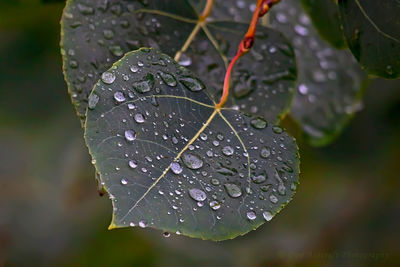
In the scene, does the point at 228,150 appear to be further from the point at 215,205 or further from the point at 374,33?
the point at 374,33

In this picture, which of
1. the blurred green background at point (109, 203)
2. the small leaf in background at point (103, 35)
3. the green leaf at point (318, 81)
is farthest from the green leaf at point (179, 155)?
the blurred green background at point (109, 203)

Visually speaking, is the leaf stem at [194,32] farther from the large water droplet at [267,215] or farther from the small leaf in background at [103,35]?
the large water droplet at [267,215]

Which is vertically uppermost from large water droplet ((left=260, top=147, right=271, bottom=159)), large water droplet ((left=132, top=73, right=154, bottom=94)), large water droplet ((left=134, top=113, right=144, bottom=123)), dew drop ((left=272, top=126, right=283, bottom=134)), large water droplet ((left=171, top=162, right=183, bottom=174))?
large water droplet ((left=132, top=73, right=154, bottom=94))

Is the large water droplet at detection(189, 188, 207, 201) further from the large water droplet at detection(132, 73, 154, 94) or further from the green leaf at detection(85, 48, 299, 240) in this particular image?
the large water droplet at detection(132, 73, 154, 94)

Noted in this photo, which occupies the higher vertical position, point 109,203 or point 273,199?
point 273,199

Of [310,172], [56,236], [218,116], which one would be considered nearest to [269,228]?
[310,172]

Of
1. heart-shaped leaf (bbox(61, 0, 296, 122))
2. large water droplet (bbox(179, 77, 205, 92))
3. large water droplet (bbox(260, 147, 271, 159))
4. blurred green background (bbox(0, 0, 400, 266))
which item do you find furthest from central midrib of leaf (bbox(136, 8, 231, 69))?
blurred green background (bbox(0, 0, 400, 266))

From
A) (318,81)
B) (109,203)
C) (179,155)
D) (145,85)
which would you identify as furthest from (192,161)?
(109,203)
